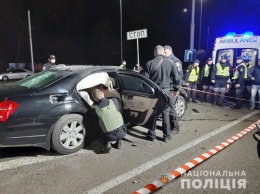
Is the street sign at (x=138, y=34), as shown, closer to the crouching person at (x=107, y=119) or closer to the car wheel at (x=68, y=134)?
the crouching person at (x=107, y=119)

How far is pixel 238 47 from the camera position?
10.2 metres

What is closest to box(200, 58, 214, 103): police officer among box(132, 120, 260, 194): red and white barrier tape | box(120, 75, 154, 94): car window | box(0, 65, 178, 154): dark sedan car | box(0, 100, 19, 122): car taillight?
box(132, 120, 260, 194): red and white barrier tape

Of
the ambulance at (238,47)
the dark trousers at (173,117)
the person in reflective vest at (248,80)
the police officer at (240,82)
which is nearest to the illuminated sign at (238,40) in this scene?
the ambulance at (238,47)

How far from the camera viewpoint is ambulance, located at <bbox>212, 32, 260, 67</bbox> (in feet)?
32.2

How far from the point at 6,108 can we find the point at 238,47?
28.9 ft

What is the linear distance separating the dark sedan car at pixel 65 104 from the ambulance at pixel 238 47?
6197 millimetres

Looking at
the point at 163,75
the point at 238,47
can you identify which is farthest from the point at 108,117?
the point at 238,47

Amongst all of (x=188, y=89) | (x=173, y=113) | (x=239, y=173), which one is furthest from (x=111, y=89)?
(x=188, y=89)

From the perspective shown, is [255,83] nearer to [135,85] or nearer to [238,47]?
[238,47]

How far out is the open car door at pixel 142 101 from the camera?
5125 mm

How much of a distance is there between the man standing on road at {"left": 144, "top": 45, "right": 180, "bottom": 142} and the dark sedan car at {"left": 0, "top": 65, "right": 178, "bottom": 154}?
203 millimetres

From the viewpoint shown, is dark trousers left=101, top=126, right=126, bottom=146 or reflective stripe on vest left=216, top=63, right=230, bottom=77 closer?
dark trousers left=101, top=126, right=126, bottom=146

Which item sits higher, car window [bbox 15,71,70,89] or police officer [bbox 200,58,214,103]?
car window [bbox 15,71,70,89]

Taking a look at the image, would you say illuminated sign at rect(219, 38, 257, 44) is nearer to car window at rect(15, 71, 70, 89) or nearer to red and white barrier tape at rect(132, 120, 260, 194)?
red and white barrier tape at rect(132, 120, 260, 194)
